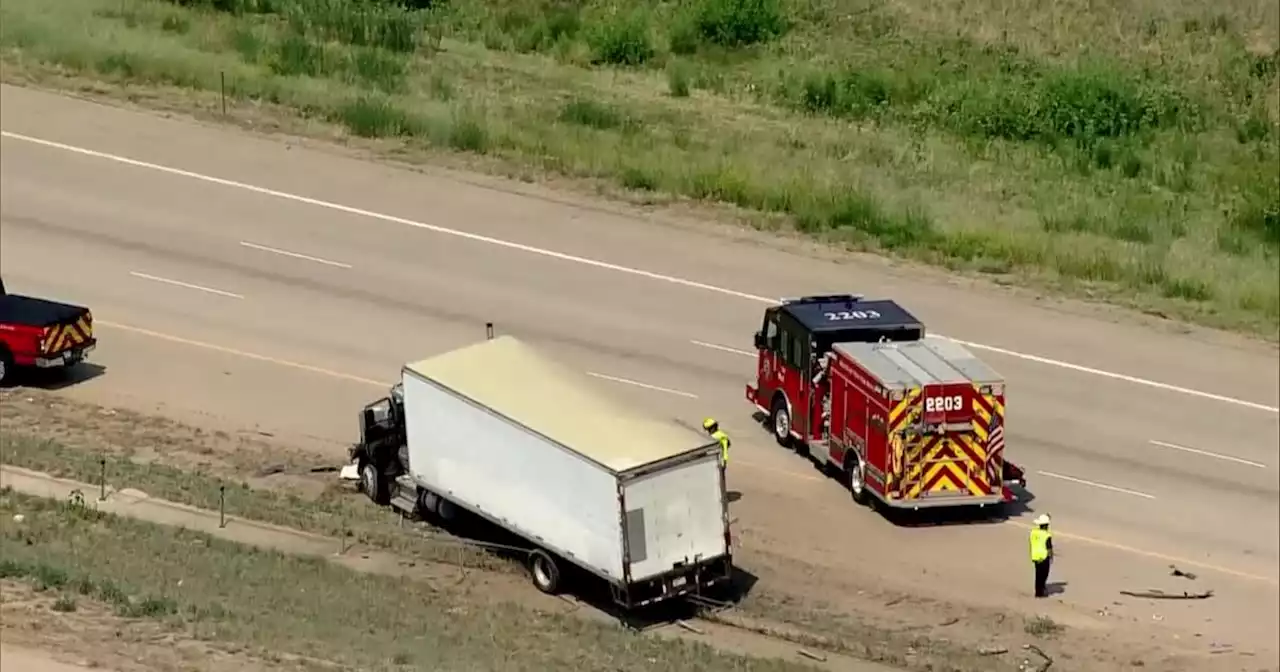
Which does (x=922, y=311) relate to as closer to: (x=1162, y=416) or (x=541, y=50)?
(x=1162, y=416)

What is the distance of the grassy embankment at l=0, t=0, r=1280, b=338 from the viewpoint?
45.6 m

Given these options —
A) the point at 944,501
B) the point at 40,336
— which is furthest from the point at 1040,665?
the point at 40,336

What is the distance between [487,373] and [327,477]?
4.15 m

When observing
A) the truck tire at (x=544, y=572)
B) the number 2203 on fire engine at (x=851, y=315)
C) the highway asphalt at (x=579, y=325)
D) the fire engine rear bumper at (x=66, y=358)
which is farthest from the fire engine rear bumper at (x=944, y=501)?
the fire engine rear bumper at (x=66, y=358)

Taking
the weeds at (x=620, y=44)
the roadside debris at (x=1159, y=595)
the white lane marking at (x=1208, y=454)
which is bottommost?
the roadside debris at (x=1159, y=595)

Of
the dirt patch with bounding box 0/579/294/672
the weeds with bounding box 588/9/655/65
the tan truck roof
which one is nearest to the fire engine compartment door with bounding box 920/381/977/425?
the tan truck roof

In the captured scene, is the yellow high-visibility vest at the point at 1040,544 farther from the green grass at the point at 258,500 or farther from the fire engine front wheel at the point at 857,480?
the green grass at the point at 258,500

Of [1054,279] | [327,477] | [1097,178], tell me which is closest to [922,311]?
[1054,279]

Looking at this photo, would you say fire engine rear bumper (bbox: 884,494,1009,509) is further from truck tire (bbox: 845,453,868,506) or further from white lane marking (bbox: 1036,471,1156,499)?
white lane marking (bbox: 1036,471,1156,499)

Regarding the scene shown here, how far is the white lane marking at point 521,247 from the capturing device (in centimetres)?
3903

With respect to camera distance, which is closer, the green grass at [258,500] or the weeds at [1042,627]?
the weeds at [1042,627]

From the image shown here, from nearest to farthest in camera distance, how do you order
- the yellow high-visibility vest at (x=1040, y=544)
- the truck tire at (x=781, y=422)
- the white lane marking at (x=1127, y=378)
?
the yellow high-visibility vest at (x=1040, y=544) → the truck tire at (x=781, y=422) → the white lane marking at (x=1127, y=378)

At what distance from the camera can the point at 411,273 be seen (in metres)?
42.1

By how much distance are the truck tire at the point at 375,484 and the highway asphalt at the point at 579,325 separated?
2610 millimetres
